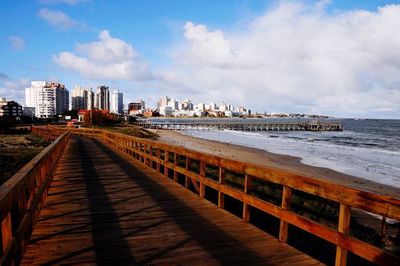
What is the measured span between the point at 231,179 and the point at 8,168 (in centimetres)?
1188

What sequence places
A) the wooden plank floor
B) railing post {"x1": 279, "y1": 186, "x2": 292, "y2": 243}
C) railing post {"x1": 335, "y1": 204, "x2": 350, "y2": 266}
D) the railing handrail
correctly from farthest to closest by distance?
railing post {"x1": 279, "y1": 186, "x2": 292, "y2": 243}, the wooden plank floor, railing post {"x1": 335, "y1": 204, "x2": 350, "y2": 266}, the railing handrail

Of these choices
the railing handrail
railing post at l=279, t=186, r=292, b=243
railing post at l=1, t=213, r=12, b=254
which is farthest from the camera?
railing post at l=279, t=186, r=292, b=243

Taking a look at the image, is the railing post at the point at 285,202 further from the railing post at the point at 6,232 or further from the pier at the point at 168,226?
the railing post at the point at 6,232

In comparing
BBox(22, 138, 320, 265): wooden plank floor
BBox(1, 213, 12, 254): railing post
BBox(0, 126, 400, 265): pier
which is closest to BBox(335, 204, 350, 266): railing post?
BBox(0, 126, 400, 265): pier

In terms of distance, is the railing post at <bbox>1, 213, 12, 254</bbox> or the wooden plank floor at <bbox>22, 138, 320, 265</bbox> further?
the wooden plank floor at <bbox>22, 138, 320, 265</bbox>

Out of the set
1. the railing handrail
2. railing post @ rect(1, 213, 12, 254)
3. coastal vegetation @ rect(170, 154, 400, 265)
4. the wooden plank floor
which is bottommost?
coastal vegetation @ rect(170, 154, 400, 265)

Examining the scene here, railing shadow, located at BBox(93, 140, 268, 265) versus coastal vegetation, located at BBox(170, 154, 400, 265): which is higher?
railing shadow, located at BBox(93, 140, 268, 265)

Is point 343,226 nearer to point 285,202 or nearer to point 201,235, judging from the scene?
point 285,202

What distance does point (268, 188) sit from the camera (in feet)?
42.5

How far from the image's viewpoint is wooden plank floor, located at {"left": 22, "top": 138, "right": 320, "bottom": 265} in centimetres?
430

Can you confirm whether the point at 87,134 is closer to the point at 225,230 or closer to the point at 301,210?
the point at 301,210

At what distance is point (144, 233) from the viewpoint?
5.18 metres

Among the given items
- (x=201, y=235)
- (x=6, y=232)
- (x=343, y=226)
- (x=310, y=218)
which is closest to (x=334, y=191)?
(x=343, y=226)

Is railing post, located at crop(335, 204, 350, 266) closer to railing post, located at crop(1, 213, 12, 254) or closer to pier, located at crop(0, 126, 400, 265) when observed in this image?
pier, located at crop(0, 126, 400, 265)
